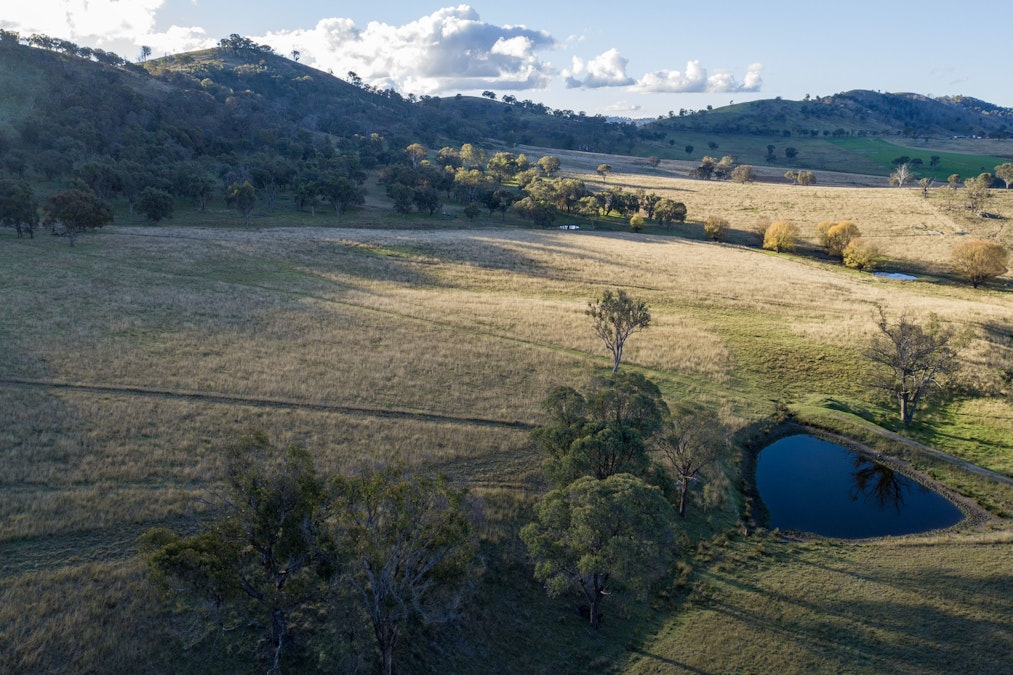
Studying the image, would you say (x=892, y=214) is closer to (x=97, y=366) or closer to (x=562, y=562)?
(x=562, y=562)

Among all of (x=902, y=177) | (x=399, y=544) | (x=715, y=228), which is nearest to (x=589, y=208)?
(x=715, y=228)

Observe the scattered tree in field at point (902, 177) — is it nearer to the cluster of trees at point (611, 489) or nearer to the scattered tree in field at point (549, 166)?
the scattered tree in field at point (549, 166)

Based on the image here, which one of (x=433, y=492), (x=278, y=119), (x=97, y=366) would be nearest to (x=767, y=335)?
(x=433, y=492)

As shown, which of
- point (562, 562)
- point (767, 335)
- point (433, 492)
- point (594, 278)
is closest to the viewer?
point (433, 492)

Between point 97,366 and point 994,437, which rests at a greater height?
point 97,366

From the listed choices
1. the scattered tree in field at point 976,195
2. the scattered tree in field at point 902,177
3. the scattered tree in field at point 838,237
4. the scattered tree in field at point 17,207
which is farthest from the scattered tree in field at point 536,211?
the scattered tree in field at point 902,177

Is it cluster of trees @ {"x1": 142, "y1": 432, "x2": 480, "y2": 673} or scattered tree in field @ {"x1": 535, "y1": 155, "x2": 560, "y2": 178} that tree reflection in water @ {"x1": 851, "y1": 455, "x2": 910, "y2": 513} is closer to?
cluster of trees @ {"x1": 142, "y1": 432, "x2": 480, "y2": 673}

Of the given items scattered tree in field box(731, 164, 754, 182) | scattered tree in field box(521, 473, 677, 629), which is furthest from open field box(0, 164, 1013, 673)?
scattered tree in field box(731, 164, 754, 182)
